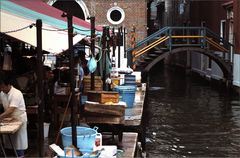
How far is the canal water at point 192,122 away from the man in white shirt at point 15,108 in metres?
5.32

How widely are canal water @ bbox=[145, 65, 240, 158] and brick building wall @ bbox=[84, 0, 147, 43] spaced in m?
5.57

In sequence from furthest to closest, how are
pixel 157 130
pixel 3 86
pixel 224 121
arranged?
pixel 224 121, pixel 157 130, pixel 3 86

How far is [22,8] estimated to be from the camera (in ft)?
30.3

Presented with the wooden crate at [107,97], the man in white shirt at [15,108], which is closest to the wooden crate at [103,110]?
the wooden crate at [107,97]

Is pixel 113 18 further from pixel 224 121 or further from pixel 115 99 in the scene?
pixel 115 99

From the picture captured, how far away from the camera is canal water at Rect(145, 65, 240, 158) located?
12.7m

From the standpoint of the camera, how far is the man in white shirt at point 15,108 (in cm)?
695

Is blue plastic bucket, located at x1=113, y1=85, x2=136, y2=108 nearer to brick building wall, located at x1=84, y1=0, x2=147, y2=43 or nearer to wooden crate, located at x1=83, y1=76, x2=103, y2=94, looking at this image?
wooden crate, located at x1=83, y1=76, x2=103, y2=94

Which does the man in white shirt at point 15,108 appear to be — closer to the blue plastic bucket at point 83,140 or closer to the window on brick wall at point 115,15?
the blue plastic bucket at point 83,140

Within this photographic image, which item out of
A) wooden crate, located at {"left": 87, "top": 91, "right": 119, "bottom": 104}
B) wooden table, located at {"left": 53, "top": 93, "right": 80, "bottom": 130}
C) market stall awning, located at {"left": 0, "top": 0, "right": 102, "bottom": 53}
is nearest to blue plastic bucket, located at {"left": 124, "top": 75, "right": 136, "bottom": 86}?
wooden table, located at {"left": 53, "top": 93, "right": 80, "bottom": 130}

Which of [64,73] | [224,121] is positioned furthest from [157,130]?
[64,73]

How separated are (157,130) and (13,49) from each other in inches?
231

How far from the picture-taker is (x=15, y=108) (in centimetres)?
697

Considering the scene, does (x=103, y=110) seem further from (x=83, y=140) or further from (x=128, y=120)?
(x=128, y=120)
